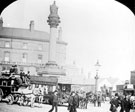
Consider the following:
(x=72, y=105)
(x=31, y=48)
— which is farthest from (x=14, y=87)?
(x=31, y=48)

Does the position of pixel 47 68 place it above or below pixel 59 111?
above

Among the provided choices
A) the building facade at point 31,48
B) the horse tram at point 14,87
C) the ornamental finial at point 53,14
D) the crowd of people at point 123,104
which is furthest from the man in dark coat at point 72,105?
the building facade at point 31,48

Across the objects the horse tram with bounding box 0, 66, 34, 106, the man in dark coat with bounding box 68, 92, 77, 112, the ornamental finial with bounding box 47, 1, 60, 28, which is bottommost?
the man in dark coat with bounding box 68, 92, 77, 112

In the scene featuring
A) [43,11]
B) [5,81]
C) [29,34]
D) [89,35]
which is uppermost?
[29,34]

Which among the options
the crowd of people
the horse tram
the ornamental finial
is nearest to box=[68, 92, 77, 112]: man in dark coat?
the crowd of people

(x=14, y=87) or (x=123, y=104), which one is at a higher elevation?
(x=14, y=87)

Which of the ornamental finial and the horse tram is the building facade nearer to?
the ornamental finial

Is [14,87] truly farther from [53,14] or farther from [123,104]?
[123,104]

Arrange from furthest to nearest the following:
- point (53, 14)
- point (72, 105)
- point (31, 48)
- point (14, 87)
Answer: point (31, 48)
point (53, 14)
point (14, 87)
point (72, 105)

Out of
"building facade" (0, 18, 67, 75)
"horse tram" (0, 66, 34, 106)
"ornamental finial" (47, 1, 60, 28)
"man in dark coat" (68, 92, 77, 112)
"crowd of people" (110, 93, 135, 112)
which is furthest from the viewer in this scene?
"building facade" (0, 18, 67, 75)

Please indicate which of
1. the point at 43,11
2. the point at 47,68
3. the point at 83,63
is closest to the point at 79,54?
the point at 83,63

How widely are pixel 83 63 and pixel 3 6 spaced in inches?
155

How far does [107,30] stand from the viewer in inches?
314

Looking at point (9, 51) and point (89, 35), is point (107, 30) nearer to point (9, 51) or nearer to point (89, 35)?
point (89, 35)
